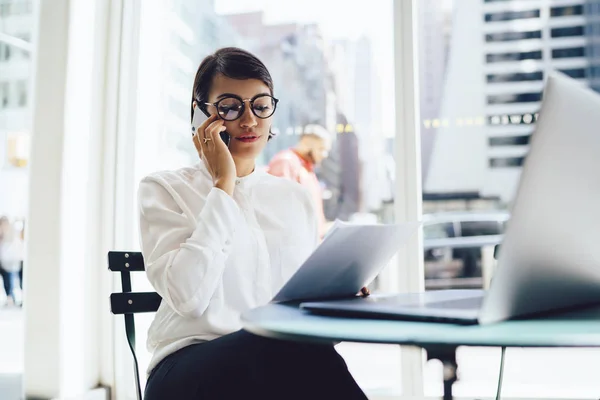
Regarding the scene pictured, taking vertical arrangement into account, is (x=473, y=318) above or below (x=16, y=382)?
above

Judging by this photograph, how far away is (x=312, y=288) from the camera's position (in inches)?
37.6

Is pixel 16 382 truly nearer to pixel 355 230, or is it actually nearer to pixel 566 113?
pixel 355 230

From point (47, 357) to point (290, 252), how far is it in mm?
1566

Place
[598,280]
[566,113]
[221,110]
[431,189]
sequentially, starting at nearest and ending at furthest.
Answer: [566,113] → [598,280] → [221,110] → [431,189]

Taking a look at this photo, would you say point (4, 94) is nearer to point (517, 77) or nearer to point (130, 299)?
point (130, 299)

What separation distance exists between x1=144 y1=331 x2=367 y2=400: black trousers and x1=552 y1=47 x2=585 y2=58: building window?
2.10 metres

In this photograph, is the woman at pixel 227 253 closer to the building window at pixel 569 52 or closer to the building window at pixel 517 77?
the building window at pixel 517 77

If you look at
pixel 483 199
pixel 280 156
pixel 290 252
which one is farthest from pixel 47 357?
pixel 483 199

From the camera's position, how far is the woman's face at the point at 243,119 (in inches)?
53.2

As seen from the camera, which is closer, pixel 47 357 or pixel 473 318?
pixel 473 318

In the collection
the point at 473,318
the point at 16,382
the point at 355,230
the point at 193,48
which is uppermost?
the point at 193,48

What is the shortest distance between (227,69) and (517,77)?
1.75 meters

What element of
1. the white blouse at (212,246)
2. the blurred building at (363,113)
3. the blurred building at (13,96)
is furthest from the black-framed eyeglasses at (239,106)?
the blurred building at (13,96)

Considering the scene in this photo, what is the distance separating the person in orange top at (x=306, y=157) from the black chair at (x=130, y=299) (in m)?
1.39
